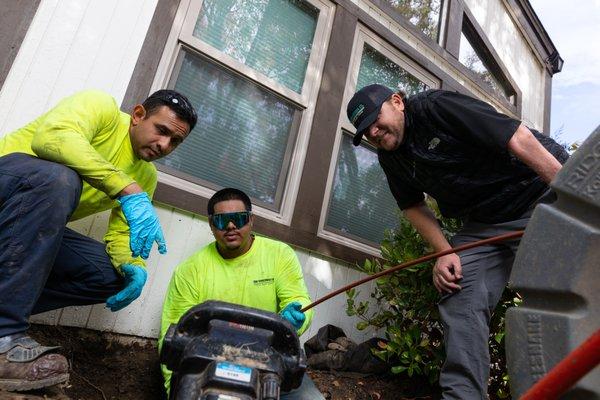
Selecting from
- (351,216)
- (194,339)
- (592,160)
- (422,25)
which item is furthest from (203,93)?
(422,25)

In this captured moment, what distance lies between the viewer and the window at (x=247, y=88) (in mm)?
2891

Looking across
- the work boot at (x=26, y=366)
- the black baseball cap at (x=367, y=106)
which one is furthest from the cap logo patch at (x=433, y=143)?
the work boot at (x=26, y=366)

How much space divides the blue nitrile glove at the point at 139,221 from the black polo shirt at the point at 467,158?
4.57 ft

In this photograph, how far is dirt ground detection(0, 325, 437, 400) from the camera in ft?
6.67

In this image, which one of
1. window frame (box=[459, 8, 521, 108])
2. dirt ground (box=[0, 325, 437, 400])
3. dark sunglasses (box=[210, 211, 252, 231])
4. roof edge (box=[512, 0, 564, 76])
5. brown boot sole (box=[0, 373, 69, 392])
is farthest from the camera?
roof edge (box=[512, 0, 564, 76])

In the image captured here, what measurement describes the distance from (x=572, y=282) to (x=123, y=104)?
8.30 feet

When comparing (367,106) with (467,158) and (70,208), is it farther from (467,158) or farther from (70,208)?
(70,208)

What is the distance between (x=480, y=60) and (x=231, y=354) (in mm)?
6174

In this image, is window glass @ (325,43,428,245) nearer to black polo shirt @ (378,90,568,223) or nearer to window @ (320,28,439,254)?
window @ (320,28,439,254)

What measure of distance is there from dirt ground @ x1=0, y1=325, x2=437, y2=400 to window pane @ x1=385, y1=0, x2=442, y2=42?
403 centimetres

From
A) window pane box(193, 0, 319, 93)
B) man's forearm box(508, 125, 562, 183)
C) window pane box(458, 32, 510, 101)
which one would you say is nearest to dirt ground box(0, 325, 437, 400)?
man's forearm box(508, 125, 562, 183)

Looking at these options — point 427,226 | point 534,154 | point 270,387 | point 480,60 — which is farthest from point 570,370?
point 480,60

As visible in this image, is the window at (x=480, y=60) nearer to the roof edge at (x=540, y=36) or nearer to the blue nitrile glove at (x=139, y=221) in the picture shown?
the roof edge at (x=540, y=36)

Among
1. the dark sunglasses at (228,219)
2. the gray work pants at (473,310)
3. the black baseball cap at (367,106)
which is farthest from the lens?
the dark sunglasses at (228,219)
